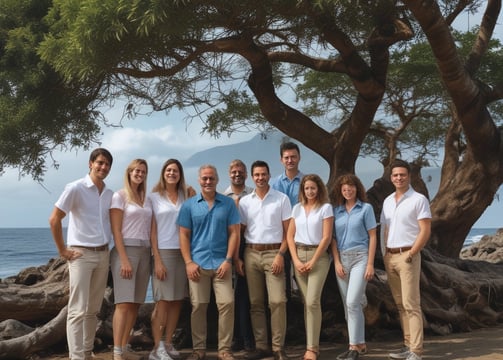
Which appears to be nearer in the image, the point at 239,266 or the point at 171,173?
the point at 171,173

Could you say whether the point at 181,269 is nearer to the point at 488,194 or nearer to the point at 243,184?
the point at 243,184

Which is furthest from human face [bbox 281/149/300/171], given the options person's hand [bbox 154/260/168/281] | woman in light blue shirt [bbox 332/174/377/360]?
person's hand [bbox 154/260/168/281]

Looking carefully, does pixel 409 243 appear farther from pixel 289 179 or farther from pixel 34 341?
pixel 34 341

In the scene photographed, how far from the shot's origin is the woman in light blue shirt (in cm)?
573

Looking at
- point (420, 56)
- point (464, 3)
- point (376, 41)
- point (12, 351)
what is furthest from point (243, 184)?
point (420, 56)

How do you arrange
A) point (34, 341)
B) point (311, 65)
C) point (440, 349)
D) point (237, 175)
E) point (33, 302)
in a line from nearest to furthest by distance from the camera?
point (237, 175) < point (440, 349) < point (34, 341) < point (33, 302) < point (311, 65)

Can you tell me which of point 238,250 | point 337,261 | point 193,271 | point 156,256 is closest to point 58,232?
point 156,256

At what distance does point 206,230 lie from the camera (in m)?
5.75

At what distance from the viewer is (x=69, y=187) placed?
5.32 m

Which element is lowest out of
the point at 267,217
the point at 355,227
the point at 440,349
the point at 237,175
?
the point at 440,349

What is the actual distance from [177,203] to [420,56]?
10.5 meters

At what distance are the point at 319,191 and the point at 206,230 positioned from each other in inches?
43.7

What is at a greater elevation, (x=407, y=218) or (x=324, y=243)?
(x=407, y=218)

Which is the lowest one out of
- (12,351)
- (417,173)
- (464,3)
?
(12,351)
